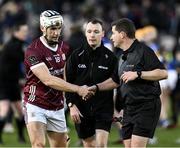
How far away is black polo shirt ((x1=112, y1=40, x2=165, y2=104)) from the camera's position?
9.97 meters

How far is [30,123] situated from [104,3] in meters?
21.0

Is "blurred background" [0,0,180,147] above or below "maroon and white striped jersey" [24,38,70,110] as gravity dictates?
below

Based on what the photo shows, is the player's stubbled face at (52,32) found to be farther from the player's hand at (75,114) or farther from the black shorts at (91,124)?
the black shorts at (91,124)

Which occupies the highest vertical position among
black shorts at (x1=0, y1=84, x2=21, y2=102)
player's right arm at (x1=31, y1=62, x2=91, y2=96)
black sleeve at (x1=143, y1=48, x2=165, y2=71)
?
black sleeve at (x1=143, y1=48, x2=165, y2=71)

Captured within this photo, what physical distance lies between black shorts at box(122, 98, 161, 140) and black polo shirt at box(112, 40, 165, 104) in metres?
0.10

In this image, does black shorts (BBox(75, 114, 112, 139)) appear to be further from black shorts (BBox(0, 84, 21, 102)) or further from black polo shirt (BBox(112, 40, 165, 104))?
black shorts (BBox(0, 84, 21, 102))

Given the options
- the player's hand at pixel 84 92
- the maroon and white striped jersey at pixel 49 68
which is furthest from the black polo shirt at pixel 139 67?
the maroon and white striped jersey at pixel 49 68

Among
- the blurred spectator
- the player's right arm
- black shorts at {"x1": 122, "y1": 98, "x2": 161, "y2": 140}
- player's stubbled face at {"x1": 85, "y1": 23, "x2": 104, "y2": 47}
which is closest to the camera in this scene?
black shorts at {"x1": 122, "y1": 98, "x2": 161, "y2": 140}

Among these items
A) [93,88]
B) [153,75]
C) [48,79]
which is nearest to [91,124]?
[93,88]

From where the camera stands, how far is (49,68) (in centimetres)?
1047

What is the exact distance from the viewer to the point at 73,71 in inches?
443

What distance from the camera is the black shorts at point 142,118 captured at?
10016mm

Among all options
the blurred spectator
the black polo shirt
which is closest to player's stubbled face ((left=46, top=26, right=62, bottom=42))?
the black polo shirt

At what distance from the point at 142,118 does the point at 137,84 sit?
0.47m
